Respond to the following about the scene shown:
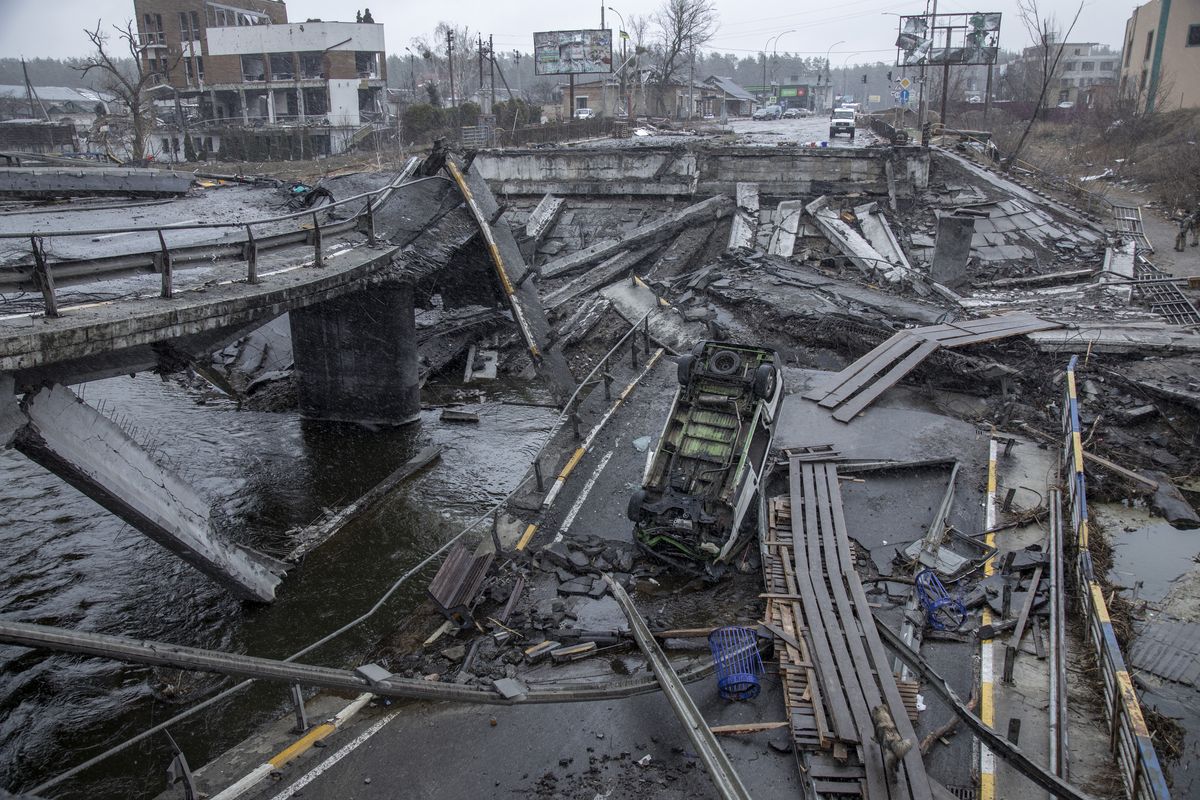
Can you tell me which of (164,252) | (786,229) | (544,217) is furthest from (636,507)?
(544,217)

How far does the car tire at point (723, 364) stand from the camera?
11.4 metres

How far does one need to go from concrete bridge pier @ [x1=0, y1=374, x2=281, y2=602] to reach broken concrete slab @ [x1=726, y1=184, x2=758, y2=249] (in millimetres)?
16646

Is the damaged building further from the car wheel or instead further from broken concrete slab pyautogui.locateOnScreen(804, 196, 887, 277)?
broken concrete slab pyautogui.locateOnScreen(804, 196, 887, 277)

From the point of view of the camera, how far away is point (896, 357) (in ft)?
52.1

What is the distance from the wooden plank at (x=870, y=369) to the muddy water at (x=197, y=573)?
6.42 metres

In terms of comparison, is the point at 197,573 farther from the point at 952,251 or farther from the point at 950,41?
the point at 950,41

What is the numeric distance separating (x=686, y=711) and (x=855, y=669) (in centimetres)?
185

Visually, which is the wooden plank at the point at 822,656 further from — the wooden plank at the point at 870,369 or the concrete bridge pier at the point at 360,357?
the concrete bridge pier at the point at 360,357

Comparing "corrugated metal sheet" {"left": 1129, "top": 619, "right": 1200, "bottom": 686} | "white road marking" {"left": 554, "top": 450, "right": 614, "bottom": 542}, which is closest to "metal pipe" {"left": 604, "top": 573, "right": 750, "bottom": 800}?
"white road marking" {"left": 554, "top": 450, "right": 614, "bottom": 542}

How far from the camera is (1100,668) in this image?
25.7ft

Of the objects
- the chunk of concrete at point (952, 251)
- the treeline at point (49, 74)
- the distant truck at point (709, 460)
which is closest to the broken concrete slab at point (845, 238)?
the chunk of concrete at point (952, 251)

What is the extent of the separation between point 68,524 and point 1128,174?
1643 inches

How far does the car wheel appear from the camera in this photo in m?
11.4

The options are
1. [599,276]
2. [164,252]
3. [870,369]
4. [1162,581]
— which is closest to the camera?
[1162,581]
